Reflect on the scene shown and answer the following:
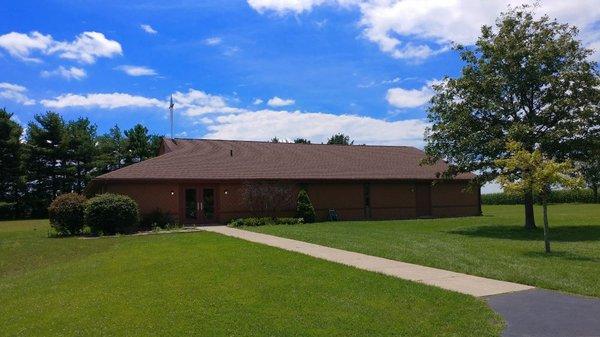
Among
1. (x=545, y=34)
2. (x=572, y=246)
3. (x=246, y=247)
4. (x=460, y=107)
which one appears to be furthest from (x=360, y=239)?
(x=545, y=34)

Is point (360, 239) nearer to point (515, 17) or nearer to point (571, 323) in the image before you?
point (571, 323)

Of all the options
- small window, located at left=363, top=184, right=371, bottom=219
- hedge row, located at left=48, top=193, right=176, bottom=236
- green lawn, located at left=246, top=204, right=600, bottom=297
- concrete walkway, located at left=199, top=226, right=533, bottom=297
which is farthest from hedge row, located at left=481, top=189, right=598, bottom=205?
concrete walkway, located at left=199, top=226, right=533, bottom=297

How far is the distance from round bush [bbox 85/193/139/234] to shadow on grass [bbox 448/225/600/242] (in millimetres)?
14720

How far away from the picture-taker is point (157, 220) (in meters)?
27.6

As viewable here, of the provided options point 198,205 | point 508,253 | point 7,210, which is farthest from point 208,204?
point 7,210

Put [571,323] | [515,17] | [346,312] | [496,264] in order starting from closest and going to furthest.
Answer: [571,323], [346,312], [496,264], [515,17]

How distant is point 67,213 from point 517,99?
69.8 feet

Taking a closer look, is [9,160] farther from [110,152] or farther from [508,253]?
[508,253]

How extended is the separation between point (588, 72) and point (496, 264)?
14.7m

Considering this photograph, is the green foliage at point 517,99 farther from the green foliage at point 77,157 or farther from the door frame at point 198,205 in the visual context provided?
the green foliage at point 77,157

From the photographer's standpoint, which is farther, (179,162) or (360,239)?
(179,162)

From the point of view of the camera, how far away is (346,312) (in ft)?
24.0

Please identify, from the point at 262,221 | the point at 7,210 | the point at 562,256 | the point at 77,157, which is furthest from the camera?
the point at 77,157

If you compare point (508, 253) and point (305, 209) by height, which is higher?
point (305, 209)
